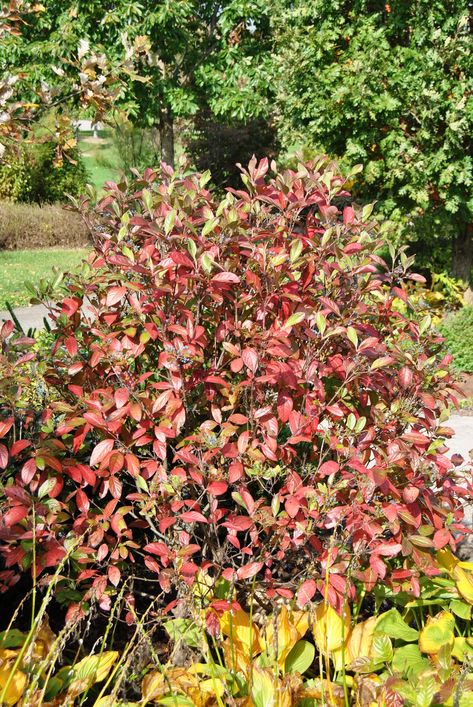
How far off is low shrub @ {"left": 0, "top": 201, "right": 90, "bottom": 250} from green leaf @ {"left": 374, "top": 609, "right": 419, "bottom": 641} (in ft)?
49.5

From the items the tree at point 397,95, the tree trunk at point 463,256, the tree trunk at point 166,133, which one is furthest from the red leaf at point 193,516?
the tree trunk at point 166,133

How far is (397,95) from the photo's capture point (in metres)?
7.00

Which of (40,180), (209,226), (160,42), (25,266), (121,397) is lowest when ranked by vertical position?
(25,266)

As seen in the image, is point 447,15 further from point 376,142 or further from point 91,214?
point 91,214

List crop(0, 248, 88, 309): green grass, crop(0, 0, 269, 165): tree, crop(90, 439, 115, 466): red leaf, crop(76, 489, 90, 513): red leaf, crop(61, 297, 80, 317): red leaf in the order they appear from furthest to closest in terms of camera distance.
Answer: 1. crop(0, 0, 269, 165): tree
2. crop(0, 248, 88, 309): green grass
3. crop(61, 297, 80, 317): red leaf
4. crop(76, 489, 90, 513): red leaf
5. crop(90, 439, 115, 466): red leaf

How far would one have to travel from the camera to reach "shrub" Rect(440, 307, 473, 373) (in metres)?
6.69

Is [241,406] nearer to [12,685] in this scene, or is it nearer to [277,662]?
[277,662]

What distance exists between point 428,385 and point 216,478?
79 centimetres

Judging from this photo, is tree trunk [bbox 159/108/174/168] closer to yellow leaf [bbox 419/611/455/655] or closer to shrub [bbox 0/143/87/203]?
shrub [bbox 0/143/87/203]

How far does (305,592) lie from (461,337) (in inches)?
217

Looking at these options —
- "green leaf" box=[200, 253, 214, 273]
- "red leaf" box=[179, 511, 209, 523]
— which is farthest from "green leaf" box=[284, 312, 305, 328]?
"red leaf" box=[179, 511, 209, 523]

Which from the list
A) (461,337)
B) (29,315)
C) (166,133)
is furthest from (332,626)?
(166,133)

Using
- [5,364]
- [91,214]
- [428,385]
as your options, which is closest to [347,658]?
[428,385]

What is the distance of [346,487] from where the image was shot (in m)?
2.18
